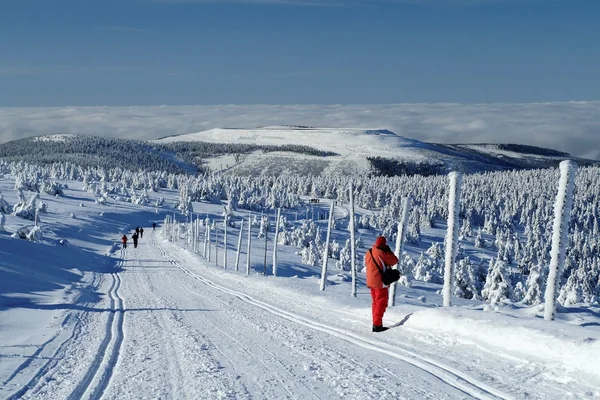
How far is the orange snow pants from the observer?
1094cm

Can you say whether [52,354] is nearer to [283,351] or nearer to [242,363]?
[242,363]

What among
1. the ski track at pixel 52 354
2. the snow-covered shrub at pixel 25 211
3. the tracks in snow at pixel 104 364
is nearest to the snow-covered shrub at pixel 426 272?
the snow-covered shrub at pixel 25 211

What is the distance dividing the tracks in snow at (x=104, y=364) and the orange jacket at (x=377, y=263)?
446 cm

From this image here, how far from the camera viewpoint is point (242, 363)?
27.9 feet

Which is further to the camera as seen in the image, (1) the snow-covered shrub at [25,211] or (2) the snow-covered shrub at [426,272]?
(2) the snow-covered shrub at [426,272]

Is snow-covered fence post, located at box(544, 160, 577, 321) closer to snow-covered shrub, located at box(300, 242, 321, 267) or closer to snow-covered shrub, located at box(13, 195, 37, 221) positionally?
snow-covered shrub, located at box(300, 242, 321, 267)

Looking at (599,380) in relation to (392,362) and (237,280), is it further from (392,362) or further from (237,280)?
(237,280)

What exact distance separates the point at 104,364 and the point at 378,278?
494 centimetres

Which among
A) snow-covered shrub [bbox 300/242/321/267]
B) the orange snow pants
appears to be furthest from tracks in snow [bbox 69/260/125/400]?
snow-covered shrub [bbox 300/242/321/267]

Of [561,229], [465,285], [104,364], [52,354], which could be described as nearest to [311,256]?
[465,285]

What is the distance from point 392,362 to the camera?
27.5ft

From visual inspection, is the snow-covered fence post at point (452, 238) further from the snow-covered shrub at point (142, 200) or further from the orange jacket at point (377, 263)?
the snow-covered shrub at point (142, 200)

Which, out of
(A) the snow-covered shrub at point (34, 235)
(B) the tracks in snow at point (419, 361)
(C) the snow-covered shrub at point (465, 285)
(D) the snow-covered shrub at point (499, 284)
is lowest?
(C) the snow-covered shrub at point (465, 285)

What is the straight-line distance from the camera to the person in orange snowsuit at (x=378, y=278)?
35.9 feet
